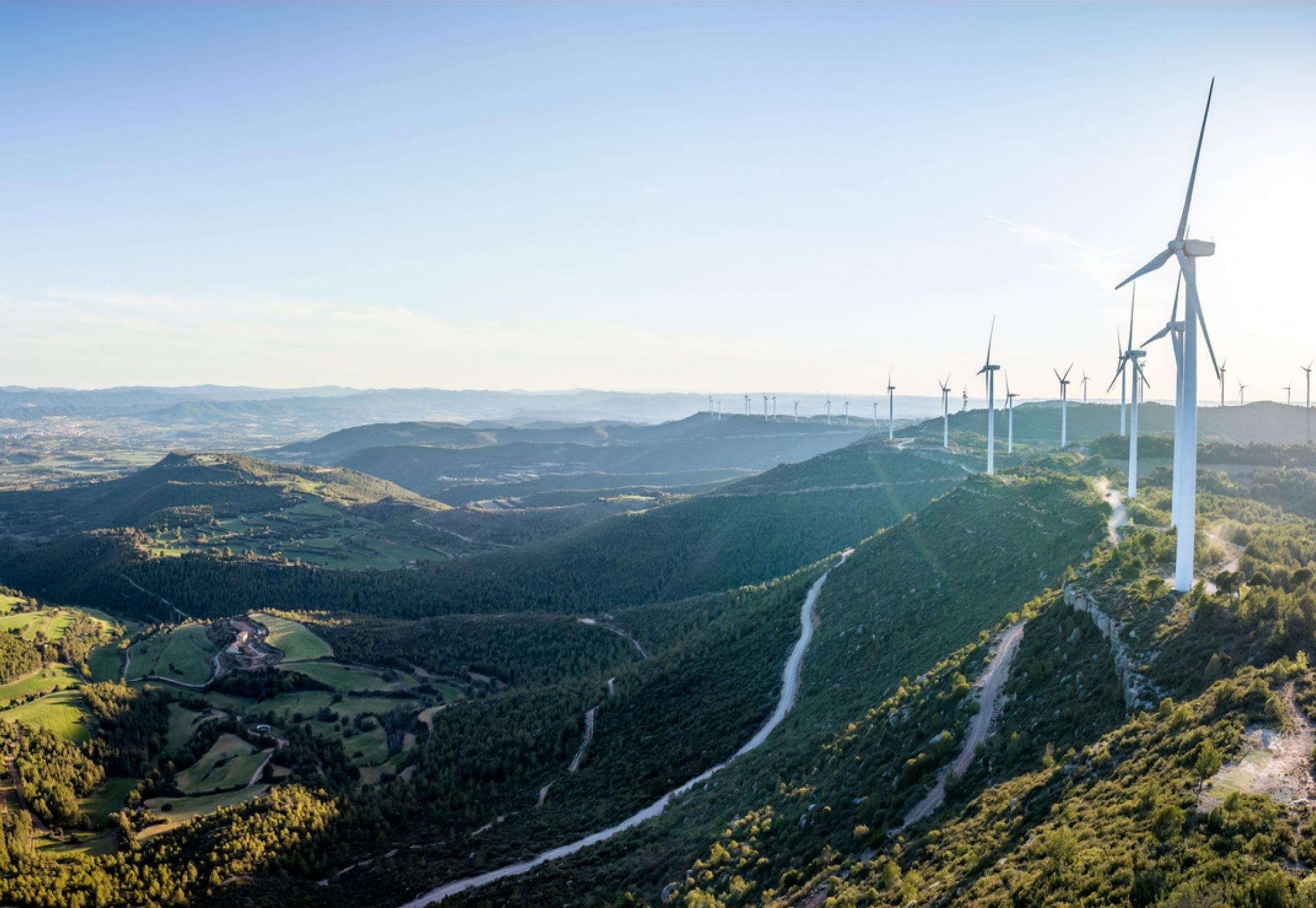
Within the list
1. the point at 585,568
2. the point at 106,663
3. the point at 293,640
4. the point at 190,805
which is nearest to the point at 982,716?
the point at 190,805

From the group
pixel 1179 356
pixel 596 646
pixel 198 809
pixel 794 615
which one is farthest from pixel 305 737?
pixel 1179 356

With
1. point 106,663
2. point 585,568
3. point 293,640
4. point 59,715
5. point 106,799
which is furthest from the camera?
point 585,568

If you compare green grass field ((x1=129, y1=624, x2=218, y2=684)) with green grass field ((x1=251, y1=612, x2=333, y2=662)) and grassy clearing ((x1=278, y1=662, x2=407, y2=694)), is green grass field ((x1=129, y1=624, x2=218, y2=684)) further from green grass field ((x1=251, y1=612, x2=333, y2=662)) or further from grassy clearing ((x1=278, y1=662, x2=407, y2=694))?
grassy clearing ((x1=278, y1=662, x2=407, y2=694))

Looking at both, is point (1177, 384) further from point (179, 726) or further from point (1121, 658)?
point (179, 726)

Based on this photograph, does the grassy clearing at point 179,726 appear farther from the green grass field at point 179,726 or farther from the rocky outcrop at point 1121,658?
the rocky outcrop at point 1121,658

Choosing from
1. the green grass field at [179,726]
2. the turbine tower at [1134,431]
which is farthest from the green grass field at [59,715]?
the turbine tower at [1134,431]

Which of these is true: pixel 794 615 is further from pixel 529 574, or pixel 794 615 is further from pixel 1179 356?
pixel 529 574
